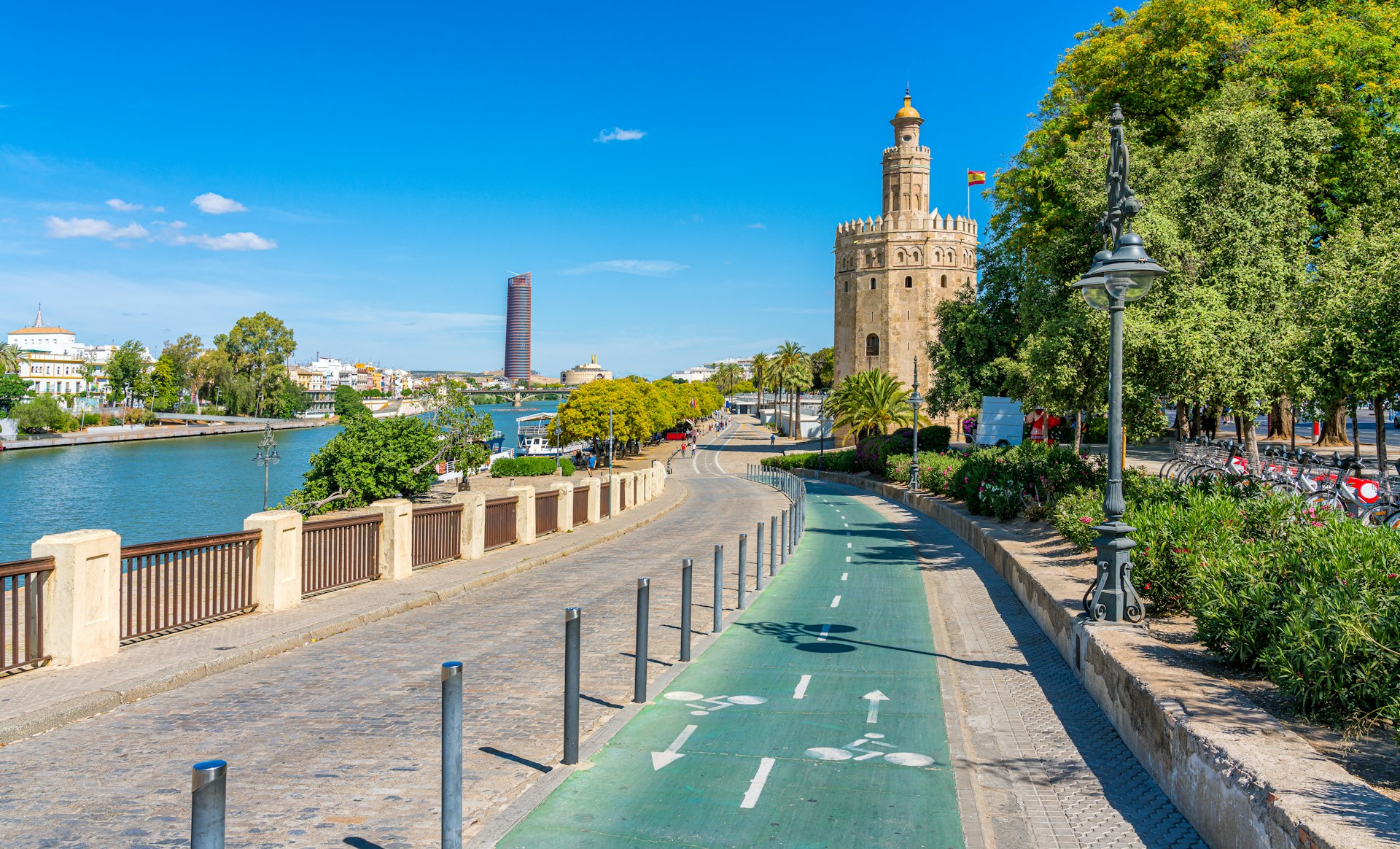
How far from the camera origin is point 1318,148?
68.1ft

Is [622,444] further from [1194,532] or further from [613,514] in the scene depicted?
[1194,532]

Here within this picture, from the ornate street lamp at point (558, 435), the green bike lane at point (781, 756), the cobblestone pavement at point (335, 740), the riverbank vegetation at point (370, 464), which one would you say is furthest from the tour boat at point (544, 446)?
the green bike lane at point (781, 756)

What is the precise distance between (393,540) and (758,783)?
9.30 m

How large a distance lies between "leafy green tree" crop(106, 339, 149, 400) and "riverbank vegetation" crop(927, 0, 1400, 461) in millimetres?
153607

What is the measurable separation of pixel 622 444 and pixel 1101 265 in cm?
8668

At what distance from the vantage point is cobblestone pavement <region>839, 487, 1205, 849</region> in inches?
213

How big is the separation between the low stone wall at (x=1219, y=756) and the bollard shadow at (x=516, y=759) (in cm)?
389

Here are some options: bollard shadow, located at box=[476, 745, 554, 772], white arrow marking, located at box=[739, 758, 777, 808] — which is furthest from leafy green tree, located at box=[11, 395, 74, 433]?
white arrow marking, located at box=[739, 758, 777, 808]

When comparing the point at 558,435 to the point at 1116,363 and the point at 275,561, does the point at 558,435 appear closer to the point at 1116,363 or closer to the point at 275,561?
the point at 275,561

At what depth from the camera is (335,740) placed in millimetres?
6594

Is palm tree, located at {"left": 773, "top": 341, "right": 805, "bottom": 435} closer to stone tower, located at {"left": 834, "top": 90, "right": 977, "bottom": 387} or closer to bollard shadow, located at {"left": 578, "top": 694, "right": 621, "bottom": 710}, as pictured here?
stone tower, located at {"left": 834, "top": 90, "right": 977, "bottom": 387}

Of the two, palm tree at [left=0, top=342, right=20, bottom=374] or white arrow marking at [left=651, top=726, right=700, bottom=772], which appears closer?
white arrow marking at [left=651, top=726, right=700, bottom=772]

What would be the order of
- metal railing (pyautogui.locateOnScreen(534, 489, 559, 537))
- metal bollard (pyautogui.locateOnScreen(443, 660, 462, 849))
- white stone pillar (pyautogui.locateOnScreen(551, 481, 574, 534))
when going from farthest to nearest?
white stone pillar (pyautogui.locateOnScreen(551, 481, 574, 534)) → metal railing (pyautogui.locateOnScreen(534, 489, 559, 537)) → metal bollard (pyautogui.locateOnScreen(443, 660, 462, 849))

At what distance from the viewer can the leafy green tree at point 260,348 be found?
162 m
